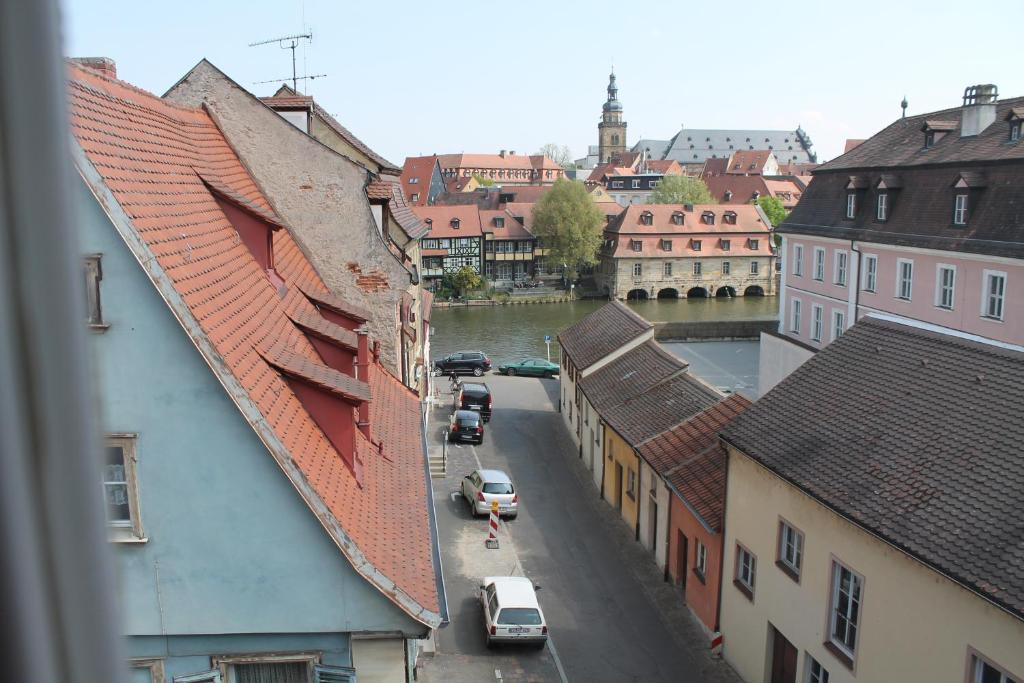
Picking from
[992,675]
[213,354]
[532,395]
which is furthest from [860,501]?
[532,395]

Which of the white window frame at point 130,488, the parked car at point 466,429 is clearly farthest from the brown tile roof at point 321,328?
the parked car at point 466,429

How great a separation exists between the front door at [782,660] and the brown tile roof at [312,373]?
275 inches

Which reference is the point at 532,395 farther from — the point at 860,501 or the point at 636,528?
the point at 860,501

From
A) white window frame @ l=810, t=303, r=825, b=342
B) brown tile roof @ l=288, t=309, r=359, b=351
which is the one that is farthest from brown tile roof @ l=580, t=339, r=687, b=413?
brown tile roof @ l=288, t=309, r=359, b=351

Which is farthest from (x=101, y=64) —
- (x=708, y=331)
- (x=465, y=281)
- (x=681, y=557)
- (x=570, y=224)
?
(x=570, y=224)

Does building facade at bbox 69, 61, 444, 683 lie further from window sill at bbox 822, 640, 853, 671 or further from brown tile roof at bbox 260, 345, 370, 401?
window sill at bbox 822, 640, 853, 671

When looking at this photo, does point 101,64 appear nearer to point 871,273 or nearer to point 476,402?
point 476,402

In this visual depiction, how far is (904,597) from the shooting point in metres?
9.40

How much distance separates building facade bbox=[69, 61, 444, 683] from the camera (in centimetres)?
704

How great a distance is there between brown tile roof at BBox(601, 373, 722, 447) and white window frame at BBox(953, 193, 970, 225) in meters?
9.37

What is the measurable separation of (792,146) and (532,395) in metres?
115

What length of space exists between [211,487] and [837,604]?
7.63m

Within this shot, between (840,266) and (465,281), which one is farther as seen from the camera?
(465,281)

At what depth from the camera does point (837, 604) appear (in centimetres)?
1078
